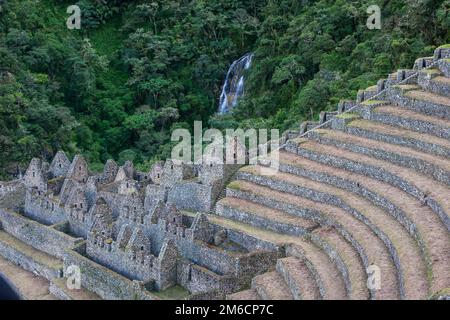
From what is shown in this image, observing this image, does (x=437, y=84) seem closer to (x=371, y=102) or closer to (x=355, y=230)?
(x=371, y=102)

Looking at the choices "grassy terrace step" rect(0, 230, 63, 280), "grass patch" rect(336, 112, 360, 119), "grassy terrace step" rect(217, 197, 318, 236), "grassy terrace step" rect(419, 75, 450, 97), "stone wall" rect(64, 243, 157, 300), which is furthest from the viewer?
"grass patch" rect(336, 112, 360, 119)

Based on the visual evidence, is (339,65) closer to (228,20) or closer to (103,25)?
(228,20)

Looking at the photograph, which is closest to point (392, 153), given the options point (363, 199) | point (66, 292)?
point (363, 199)

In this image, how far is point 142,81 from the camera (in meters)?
53.3

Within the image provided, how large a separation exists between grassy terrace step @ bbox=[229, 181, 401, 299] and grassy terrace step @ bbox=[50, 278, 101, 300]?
5.62m

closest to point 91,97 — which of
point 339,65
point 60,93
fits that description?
point 60,93

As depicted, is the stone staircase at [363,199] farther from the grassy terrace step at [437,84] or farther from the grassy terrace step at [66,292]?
the grassy terrace step at [66,292]

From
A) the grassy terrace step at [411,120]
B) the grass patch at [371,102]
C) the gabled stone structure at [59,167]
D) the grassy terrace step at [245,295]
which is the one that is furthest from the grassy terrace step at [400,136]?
the gabled stone structure at [59,167]

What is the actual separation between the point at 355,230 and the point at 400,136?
15.9ft

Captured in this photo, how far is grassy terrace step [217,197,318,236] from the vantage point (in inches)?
885

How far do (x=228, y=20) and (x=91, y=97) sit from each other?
459 inches

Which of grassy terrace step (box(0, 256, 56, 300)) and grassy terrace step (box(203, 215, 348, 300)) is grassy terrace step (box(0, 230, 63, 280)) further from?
grassy terrace step (box(203, 215, 348, 300))

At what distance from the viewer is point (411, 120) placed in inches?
989

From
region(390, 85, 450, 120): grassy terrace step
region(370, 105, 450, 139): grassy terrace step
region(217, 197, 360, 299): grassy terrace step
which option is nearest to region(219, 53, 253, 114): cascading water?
region(390, 85, 450, 120): grassy terrace step
